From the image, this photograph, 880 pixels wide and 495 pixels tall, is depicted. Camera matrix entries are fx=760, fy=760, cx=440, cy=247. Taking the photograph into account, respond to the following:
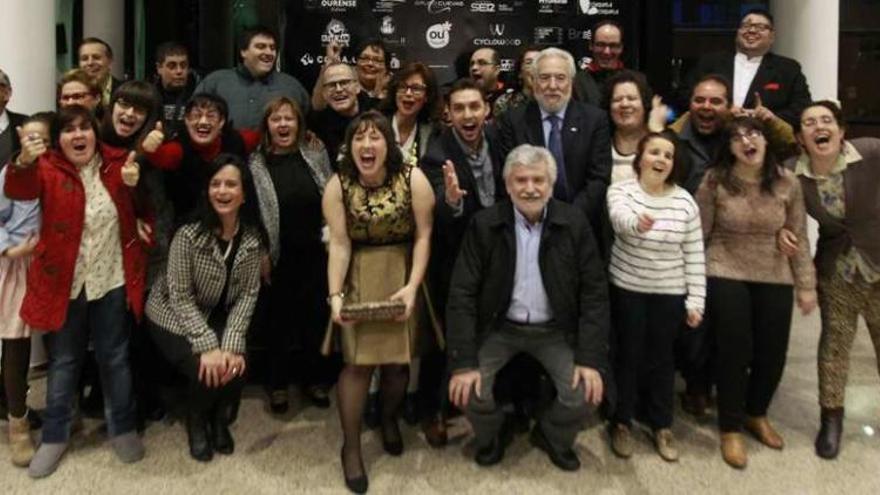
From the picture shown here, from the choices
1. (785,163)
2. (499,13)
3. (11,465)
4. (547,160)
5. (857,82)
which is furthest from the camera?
(857,82)

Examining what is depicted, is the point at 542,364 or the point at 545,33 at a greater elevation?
the point at 545,33

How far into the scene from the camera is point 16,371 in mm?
3062

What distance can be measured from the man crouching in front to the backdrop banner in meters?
3.37

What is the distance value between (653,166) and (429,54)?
139 inches

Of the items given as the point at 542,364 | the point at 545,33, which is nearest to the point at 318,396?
the point at 542,364

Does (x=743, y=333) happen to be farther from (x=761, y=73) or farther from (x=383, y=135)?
(x=761, y=73)

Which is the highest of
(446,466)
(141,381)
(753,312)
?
(753,312)

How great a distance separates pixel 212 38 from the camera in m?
6.40

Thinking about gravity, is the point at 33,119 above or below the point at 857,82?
below

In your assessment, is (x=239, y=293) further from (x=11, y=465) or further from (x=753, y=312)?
Result: (x=753, y=312)

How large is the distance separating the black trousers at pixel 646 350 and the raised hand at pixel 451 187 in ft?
2.49

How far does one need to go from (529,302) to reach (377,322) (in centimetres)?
60

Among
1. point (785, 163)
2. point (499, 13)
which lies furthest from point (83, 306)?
point (499, 13)

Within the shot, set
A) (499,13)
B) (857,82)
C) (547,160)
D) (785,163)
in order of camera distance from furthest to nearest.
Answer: (857,82) < (499,13) < (785,163) < (547,160)
